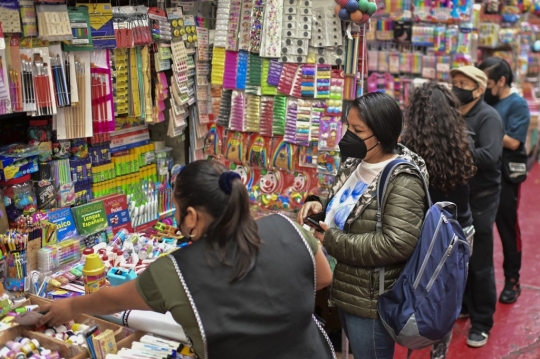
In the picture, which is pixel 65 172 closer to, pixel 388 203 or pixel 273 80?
pixel 273 80

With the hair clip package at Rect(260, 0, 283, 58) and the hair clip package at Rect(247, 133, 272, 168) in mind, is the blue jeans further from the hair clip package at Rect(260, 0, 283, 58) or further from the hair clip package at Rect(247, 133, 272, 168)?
the hair clip package at Rect(260, 0, 283, 58)

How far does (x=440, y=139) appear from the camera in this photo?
3.35 metres

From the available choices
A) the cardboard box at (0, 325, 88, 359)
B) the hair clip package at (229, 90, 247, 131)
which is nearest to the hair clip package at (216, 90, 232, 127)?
the hair clip package at (229, 90, 247, 131)

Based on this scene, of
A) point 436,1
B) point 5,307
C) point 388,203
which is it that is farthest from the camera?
point 436,1

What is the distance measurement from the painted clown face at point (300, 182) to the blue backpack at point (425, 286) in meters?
1.88

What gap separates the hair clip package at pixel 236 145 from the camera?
4535mm

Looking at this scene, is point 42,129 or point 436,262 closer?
point 436,262

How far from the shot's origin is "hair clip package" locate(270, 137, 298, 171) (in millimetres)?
4332

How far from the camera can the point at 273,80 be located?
4254mm

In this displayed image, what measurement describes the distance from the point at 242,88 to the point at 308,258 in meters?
2.62

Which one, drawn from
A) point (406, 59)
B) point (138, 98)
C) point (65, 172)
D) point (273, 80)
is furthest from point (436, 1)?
point (65, 172)

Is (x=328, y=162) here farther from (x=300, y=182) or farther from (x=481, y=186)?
(x=481, y=186)

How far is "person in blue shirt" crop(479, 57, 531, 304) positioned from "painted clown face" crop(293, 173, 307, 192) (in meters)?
1.64

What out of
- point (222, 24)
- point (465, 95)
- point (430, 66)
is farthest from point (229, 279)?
point (430, 66)
